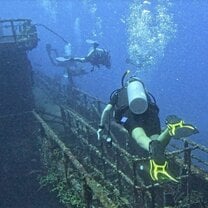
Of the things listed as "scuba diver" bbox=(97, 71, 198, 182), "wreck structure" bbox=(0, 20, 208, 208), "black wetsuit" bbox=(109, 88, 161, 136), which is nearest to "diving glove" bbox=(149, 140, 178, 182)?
"scuba diver" bbox=(97, 71, 198, 182)

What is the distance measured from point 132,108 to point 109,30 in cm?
15544

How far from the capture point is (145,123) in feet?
22.7

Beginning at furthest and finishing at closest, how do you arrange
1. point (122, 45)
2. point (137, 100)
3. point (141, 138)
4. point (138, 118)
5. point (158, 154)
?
point (122, 45) → point (138, 118) → point (137, 100) → point (141, 138) → point (158, 154)

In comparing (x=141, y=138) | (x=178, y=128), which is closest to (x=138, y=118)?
(x=141, y=138)

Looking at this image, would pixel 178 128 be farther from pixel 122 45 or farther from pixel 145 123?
pixel 122 45

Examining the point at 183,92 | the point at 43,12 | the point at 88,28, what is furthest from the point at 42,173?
the point at 88,28

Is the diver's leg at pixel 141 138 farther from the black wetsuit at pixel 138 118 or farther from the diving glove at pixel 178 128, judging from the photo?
the diving glove at pixel 178 128

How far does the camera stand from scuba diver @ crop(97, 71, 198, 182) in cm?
555

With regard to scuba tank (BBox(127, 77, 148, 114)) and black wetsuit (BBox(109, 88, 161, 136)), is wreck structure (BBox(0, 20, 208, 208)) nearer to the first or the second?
black wetsuit (BBox(109, 88, 161, 136))

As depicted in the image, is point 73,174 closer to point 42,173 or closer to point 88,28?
point 42,173

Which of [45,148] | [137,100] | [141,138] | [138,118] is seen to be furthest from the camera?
[45,148]

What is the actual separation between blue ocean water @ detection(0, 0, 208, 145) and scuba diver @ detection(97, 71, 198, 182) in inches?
1179

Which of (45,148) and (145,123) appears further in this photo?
(45,148)

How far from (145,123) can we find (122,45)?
12850 centimetres
